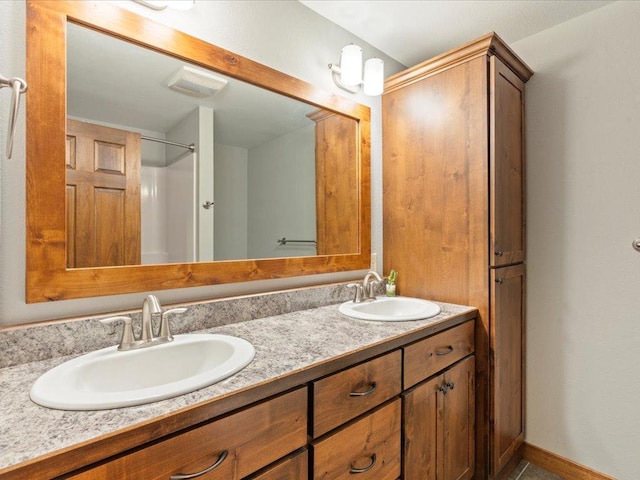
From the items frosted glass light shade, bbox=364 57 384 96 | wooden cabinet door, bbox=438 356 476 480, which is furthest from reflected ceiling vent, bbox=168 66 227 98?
wooden cabinet door, bbox=438 356 476 480

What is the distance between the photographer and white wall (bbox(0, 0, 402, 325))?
0.94m

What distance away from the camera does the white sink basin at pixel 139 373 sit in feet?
2.30

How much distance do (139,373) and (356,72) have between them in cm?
160

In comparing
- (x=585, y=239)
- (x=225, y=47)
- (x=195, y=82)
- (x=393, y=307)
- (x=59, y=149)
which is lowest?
(x=393, y=307)

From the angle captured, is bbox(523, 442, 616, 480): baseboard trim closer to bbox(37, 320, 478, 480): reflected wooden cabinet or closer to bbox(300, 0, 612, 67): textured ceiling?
bbox(37, 320, 478, 480): reflected wooden cabinet

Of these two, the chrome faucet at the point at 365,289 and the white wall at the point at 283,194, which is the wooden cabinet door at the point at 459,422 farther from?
the white wall at the point at 283,194

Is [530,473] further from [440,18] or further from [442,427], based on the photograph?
[440,18]

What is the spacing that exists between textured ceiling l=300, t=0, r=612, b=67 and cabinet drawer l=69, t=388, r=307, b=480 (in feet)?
5.76

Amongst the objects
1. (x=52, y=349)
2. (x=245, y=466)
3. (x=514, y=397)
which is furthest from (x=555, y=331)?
(x=52, y=349)

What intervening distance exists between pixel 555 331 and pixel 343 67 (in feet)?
5.82

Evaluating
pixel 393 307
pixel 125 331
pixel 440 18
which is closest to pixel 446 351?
pixel 393 307

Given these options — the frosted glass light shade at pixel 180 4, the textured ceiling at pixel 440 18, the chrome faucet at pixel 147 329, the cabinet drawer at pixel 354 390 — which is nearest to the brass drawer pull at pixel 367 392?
the cabinet drawer at pixel 354 390

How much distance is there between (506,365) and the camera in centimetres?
170

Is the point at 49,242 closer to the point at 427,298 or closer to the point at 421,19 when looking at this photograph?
the point at 427,298
